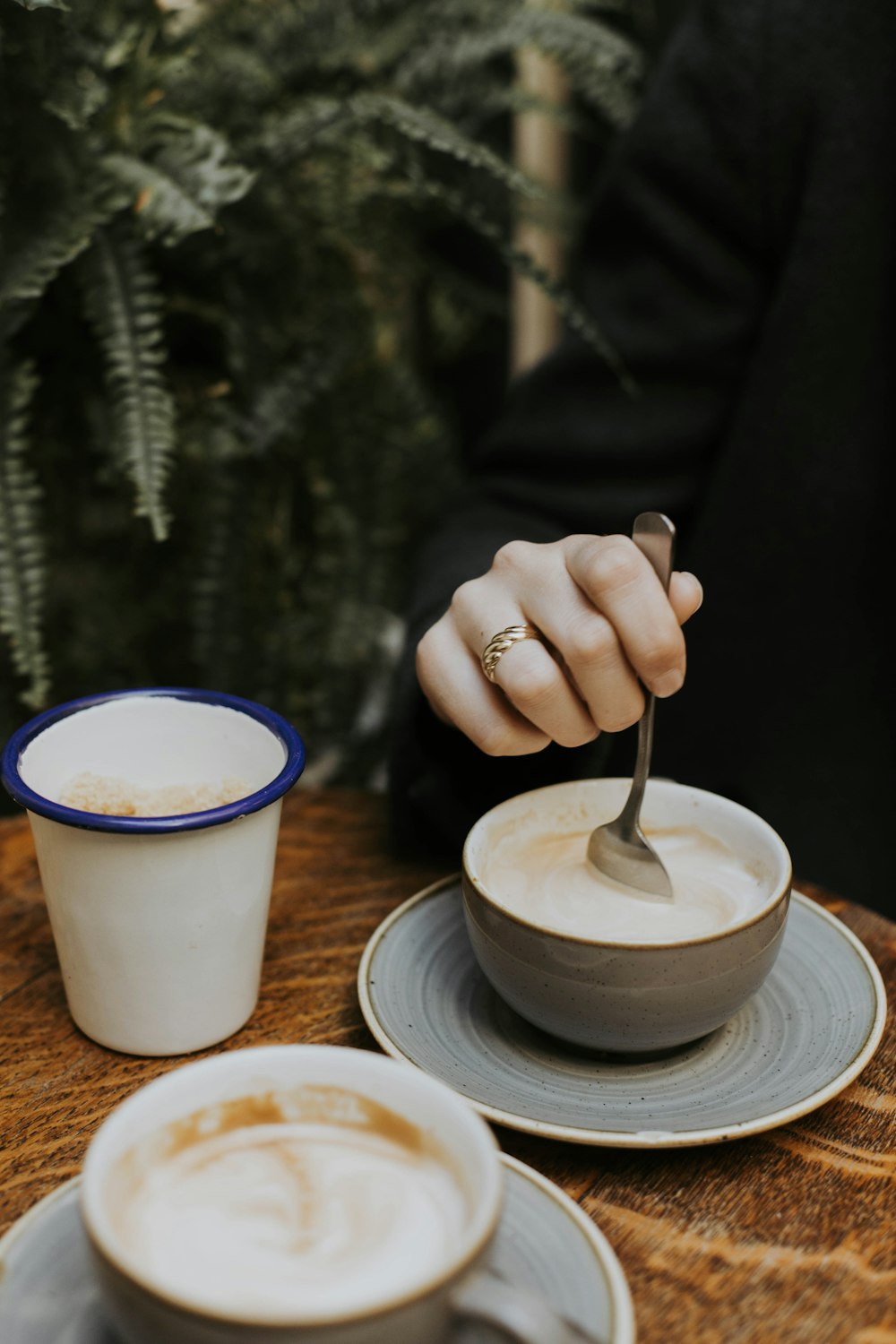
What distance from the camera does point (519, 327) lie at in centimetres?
Result: 219

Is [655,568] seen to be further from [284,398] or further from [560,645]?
[284,398]

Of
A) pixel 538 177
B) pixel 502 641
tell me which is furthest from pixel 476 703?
pixel 538 177

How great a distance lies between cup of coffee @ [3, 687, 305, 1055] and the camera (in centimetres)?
68

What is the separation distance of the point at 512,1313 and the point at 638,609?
44cm

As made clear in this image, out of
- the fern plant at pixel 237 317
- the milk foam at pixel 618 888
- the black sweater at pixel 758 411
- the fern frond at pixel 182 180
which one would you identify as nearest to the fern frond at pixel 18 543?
the fern plant at pixel 237 317

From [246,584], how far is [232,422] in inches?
8.9

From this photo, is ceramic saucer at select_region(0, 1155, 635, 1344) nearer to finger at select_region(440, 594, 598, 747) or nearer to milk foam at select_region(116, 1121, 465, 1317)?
milk foam at select_region(116, 1121, 465, 1317)

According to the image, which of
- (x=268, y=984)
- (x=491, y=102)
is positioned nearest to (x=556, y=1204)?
(x=268, y=984)

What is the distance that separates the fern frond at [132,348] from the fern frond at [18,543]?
8cm

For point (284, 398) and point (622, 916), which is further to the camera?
point (284, 398)

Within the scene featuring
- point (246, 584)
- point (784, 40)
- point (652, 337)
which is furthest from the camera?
point (246, 584)

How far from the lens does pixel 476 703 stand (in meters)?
0.85

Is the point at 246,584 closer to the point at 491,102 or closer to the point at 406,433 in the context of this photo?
the point at 406,433

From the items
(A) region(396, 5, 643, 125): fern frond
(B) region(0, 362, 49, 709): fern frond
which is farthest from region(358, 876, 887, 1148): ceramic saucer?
(A) region(396, 5, 643, 125): fern frond
